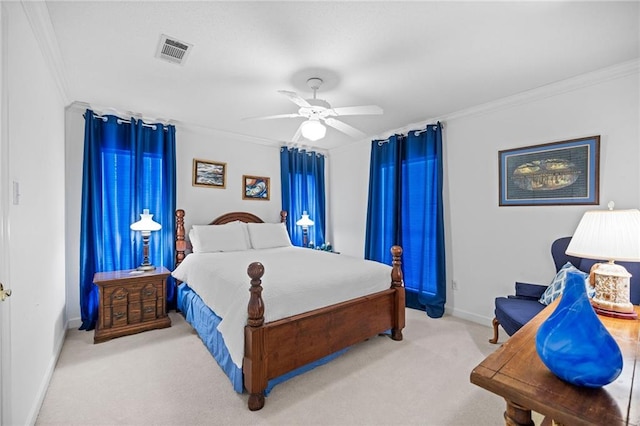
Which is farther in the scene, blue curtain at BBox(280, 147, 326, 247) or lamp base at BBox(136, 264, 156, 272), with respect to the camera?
blue curtain at BBox(280, 147, 326, 247)

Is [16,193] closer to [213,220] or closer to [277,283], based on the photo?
[277,283]

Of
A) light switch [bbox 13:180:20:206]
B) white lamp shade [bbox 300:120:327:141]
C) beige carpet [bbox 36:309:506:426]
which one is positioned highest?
white lamp shade [bbox 300:120:327:141]

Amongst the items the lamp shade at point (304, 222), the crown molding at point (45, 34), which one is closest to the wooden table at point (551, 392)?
the crown molding at point (45, 34)

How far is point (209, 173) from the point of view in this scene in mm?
4195

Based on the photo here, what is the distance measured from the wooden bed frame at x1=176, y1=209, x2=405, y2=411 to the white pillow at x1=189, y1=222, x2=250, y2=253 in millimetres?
1961

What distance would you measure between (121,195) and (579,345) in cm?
412

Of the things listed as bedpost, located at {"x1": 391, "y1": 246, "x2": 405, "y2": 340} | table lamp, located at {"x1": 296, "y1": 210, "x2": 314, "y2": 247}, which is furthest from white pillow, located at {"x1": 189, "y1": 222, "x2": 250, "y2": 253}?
bedpost, located at {"x1": 391, "y1": 246, "x2": 405, "y2": 340}

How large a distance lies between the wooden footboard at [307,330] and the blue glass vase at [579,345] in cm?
152

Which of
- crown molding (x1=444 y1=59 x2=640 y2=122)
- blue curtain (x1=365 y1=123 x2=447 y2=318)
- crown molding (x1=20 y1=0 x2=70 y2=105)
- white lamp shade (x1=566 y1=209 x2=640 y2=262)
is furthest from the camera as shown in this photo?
blue curtain (x1=365 y1=123 x2=447 y2=318)

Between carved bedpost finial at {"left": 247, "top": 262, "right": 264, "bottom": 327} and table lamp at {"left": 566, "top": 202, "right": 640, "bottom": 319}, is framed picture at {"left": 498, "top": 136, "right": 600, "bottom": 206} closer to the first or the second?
table lamp at {"left": 566, "top": 202, "right": 640, "bottom": 319}

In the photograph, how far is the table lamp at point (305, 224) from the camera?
479cm

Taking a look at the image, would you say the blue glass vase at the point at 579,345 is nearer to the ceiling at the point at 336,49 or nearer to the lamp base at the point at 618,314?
the lamp base at the point at 618,314

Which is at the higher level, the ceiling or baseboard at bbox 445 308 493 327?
the ceiling

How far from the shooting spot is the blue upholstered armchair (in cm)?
204
